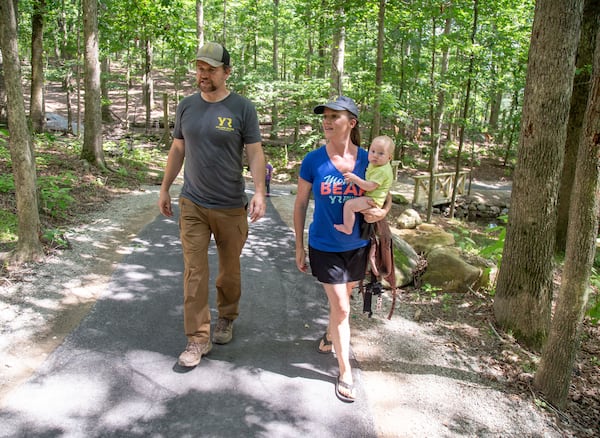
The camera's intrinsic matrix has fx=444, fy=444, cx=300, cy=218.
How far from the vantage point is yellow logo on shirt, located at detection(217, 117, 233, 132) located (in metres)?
3.33

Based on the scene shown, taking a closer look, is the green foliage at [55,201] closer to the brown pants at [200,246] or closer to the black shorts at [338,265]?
the brown pants at [200,246]

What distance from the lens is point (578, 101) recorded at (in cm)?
762

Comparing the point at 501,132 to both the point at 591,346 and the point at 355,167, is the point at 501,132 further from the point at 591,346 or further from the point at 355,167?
the point at 355,167

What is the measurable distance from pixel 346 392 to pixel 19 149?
4590 mm

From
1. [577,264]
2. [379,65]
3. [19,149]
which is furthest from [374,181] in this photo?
[379,65]

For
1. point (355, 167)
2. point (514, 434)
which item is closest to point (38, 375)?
point (355, 167)

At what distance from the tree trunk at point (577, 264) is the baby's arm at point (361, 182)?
4.57 ft

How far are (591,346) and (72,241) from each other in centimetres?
675

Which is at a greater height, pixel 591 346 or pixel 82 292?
pixel 82 292

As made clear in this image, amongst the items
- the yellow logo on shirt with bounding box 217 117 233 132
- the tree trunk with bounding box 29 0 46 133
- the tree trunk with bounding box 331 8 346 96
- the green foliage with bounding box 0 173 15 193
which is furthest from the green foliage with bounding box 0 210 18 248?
the tree trunk with bounding box 331 8 346 96

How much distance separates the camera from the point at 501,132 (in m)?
27.4

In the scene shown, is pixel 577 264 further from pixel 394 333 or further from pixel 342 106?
pixel 342 106

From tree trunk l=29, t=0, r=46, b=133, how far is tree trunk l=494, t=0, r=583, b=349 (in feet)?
48.1

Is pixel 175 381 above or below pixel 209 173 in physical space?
below
